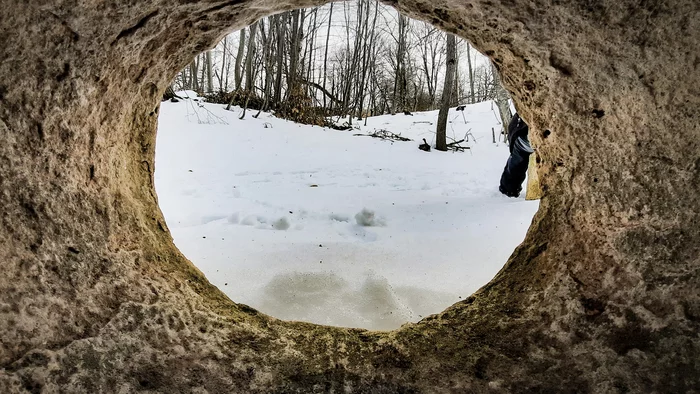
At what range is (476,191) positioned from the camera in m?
5.04

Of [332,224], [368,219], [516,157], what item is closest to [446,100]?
[516,157]

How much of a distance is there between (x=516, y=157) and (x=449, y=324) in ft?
10.5

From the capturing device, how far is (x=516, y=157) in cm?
410

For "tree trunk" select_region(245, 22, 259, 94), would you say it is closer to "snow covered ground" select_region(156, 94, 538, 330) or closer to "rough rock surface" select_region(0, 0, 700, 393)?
"snow covered ground" select_region(156, 94, 538, 330)

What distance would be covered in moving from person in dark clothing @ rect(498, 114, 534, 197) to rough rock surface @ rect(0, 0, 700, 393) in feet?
9.07

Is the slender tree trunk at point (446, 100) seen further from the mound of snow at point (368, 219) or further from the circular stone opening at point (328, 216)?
the mound of snow at point (368, 219)

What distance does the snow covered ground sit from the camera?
2.24 m

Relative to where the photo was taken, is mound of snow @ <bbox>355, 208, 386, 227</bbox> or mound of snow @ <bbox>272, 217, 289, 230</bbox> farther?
mound of snow @ <bbox>355, 208, 386, 227</bbox>

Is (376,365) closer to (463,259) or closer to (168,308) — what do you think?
(168,308)

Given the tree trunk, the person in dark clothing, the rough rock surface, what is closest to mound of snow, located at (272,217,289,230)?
the rough rock surface

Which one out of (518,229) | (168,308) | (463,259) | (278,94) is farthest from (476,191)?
(278,94)

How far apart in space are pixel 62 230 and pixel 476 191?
460 cm

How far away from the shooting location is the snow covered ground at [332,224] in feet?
7.34

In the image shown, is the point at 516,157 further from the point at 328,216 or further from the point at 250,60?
the point at 250,60
